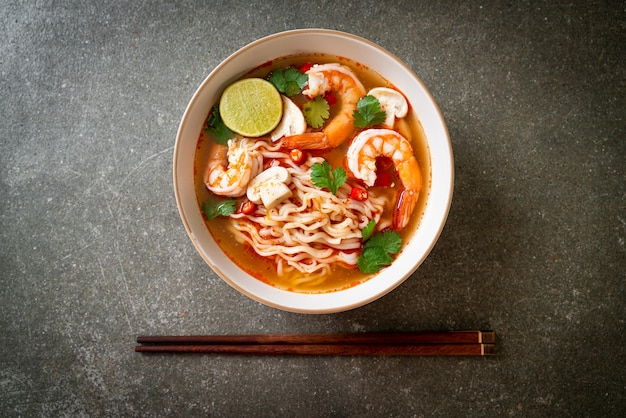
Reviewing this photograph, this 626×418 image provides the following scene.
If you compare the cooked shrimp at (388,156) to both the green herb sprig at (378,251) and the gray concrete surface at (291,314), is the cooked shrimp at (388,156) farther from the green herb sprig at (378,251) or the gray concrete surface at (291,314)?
the gray concrete surface at (291,314)

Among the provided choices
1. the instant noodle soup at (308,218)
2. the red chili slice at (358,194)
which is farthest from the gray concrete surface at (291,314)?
the red chili slice at (358,194)

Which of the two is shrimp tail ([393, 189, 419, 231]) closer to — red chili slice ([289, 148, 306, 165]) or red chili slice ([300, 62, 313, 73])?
red chili slice ([289, 148, 306, 165])

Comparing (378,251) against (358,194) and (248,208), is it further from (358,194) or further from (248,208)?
(248,208)

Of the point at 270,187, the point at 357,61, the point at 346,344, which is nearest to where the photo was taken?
the point at 270,187

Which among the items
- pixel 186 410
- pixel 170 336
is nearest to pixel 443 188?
pixel 170 336

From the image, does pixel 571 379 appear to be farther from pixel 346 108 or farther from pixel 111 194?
pixel 111 194

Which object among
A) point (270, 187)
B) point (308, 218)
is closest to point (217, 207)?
point (270, 187)
